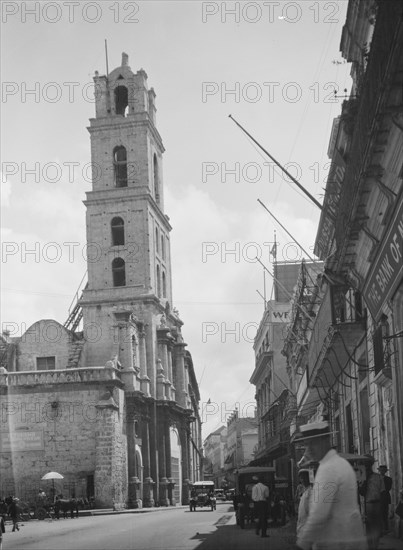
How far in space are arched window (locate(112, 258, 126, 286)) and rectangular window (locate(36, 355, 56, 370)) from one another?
6.78m

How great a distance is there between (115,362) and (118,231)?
41.7 ft

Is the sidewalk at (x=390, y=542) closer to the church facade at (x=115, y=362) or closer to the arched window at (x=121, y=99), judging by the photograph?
→ the church facade at (x=115, y=362)

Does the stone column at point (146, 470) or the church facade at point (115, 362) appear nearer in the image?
the church facade at point (115, 362)

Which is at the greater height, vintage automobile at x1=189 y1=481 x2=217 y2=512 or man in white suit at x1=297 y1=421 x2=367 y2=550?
man in white suit at x1=297 y1=421 x2=367 y2=550

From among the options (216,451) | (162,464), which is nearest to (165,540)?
(162,464)

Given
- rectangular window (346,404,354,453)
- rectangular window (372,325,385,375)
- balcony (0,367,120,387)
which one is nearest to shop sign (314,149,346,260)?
rectangular window (372,325,385,375)

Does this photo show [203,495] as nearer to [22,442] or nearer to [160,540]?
[22,442]

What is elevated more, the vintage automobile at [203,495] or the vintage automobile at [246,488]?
the vintage automobile at [246,488]

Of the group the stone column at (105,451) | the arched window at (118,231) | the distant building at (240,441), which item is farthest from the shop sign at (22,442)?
the distant building at (240,441)

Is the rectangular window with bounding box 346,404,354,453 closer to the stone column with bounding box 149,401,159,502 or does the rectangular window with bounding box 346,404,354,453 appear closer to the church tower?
the church tower

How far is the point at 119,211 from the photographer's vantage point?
60875mm

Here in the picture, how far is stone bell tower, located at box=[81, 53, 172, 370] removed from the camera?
5966cm

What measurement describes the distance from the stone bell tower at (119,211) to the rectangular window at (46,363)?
2261mm

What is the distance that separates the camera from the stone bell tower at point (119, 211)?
59.7 m
